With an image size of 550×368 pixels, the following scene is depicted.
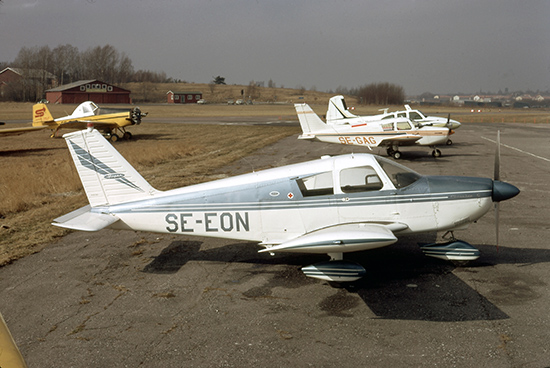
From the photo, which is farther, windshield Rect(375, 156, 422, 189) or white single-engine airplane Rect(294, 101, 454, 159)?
white single-engine airplane Rect(294, 101, 454, 159)

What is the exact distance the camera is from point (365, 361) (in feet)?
17.2

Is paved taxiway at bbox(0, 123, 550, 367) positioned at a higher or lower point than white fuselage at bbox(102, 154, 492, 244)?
lower

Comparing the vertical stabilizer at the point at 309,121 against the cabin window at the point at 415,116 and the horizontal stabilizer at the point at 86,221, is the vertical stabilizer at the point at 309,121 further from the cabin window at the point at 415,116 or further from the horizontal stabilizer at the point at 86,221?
the horizontal stabilizer at the point at 86,221

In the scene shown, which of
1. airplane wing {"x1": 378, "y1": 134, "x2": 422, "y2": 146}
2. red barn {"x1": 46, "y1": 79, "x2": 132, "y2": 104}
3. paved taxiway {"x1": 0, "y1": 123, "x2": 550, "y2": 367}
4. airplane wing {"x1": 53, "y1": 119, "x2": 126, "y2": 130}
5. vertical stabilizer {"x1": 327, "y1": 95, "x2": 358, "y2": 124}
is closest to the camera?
paved taxiway {"x1": 0, "y1": 123, "x2": 550, "y2": 367}

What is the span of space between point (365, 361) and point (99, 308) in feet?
13.5

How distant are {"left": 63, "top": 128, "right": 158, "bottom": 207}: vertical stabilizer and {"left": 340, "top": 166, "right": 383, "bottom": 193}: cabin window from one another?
11.6ft

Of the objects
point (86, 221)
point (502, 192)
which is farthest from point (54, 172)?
point (502, 192)

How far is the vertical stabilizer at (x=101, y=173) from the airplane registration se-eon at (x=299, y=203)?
0.02 meters

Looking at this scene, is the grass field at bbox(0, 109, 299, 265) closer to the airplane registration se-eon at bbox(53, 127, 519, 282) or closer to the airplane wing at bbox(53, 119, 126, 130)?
the airplane wing at bbox(53, 119, 126, 130)

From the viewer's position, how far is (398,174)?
7805 millimetres

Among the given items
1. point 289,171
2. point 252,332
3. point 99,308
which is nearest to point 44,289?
point 99,308

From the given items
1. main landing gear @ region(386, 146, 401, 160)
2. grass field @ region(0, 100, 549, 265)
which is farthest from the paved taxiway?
A: main landing gear @ region(386, 146, 401, 160)

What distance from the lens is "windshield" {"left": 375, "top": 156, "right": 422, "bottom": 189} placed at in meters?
7.71

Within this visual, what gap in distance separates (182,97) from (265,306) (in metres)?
125
